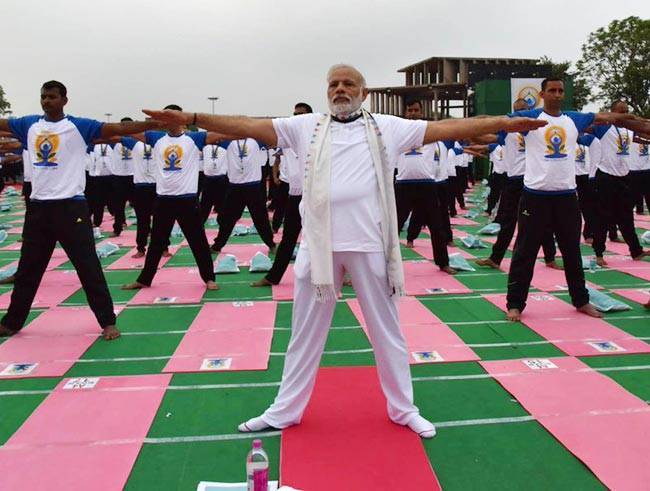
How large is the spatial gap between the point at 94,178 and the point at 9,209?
266 inches

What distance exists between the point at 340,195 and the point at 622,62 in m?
44.6

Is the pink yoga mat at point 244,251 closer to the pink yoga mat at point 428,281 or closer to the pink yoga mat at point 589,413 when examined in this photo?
the pink yoga mat at point 428,281

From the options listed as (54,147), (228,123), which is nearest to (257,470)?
(228,123)

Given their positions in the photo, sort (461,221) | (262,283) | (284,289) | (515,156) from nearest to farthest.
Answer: (284,289), (262,283), (515,156), (461,221)

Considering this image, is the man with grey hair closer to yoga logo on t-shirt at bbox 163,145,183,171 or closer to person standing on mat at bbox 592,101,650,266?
yoga logo on t-shirt at bbox 163,145,183,171

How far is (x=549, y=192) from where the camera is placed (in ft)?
18.4

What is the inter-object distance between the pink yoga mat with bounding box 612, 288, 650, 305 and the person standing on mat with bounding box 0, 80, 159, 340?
5448 millimetres

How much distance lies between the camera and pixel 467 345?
5.10m

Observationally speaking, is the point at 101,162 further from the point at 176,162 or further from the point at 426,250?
the point at 426,250

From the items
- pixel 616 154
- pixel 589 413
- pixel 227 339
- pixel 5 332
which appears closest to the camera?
pixel 589 413

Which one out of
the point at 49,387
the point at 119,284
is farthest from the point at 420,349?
the point at 119,284

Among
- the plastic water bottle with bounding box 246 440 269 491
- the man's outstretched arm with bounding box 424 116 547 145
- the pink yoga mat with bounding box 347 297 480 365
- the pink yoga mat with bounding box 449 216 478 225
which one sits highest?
the man's outstretched arm with bounding box 424 116 547 145

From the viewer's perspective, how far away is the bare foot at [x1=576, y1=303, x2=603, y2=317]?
5.84 m

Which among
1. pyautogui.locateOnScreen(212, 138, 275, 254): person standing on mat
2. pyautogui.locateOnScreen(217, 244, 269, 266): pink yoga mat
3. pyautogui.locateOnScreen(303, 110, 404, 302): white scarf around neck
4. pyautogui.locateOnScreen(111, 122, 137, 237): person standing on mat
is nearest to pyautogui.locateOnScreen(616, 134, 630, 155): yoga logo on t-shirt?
pyautogui.locateOnScreen(212, 138, 275, 254): person standing on mat
